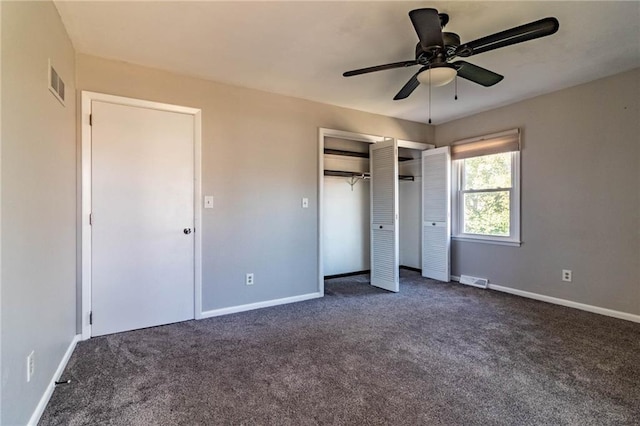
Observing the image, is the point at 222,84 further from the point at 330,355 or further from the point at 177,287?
the point at 330,355

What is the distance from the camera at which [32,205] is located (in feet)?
5.55

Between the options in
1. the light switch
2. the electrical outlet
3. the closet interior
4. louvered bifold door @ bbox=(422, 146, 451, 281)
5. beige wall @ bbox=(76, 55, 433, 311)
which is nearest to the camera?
the electrical outlet

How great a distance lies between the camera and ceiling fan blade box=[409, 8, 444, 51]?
1.71 meters

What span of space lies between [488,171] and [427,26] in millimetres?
3063

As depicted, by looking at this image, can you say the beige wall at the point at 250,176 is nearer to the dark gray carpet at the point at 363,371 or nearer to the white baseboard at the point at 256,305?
the white baseboard at the point at 256,305

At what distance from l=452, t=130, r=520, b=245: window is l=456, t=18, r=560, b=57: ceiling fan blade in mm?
2416

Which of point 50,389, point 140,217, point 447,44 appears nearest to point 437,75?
point 447,44

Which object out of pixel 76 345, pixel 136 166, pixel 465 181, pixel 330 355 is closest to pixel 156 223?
pixel 136 166

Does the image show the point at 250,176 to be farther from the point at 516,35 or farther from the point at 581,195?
the point at 581,195

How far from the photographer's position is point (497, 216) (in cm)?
425

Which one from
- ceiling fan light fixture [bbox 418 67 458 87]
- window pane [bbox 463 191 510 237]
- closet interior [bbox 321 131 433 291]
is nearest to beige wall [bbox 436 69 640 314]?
window pane [bbox 463 191 510 237]

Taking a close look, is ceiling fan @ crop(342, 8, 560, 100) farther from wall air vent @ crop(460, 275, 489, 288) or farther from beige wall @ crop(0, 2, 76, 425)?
wall air vent @ crop(460, 275, 489, 288)

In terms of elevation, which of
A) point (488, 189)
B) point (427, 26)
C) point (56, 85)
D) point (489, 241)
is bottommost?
point (489, 241)

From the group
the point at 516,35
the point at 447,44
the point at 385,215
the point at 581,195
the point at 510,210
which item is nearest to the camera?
the point at 516,35
